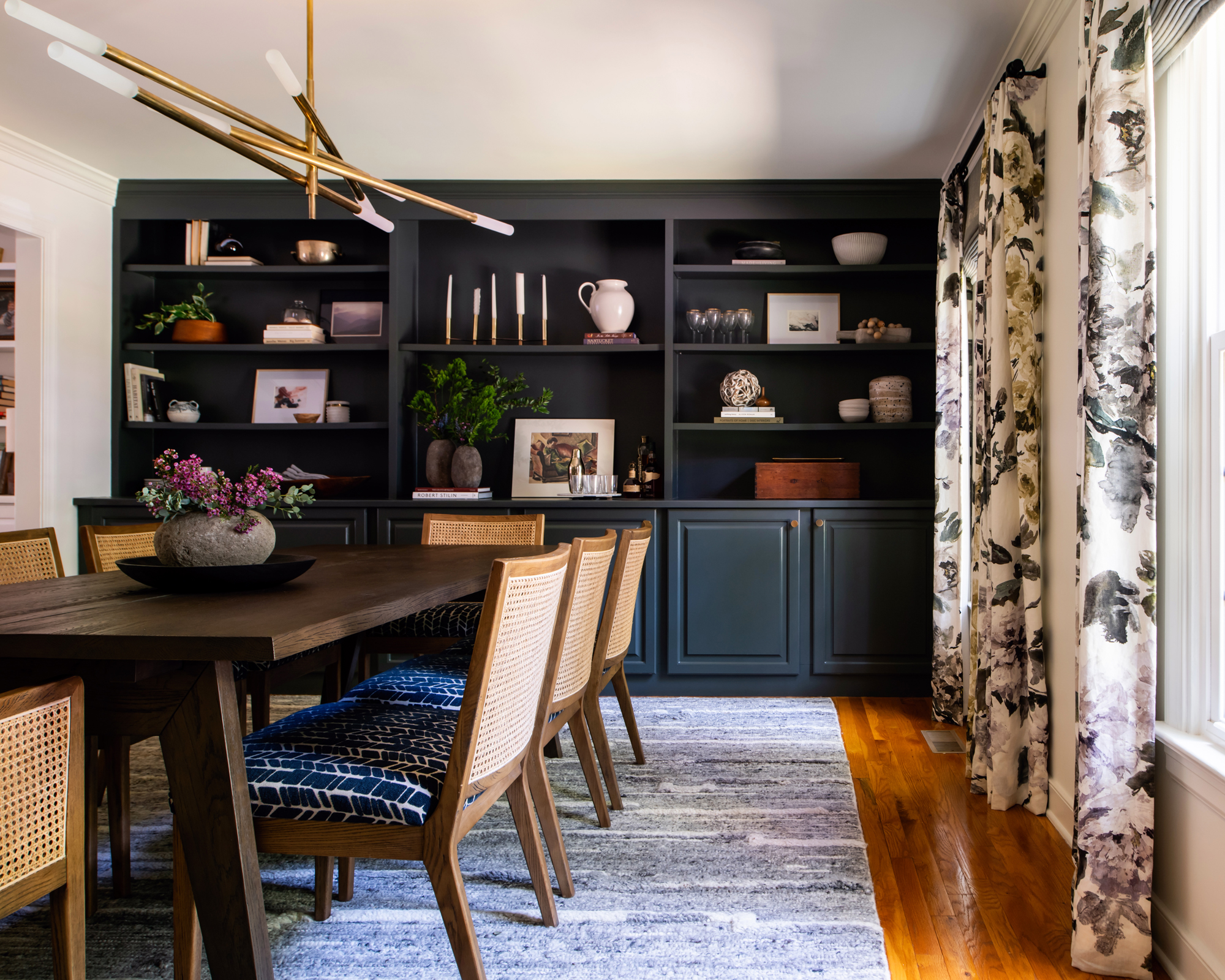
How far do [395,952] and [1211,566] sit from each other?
1890mm

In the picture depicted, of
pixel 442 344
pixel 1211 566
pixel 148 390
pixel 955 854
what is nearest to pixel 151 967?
pixel 955 854

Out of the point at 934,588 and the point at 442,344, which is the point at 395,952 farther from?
the point at 442,344

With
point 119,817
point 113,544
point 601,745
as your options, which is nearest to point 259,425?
point 113,544

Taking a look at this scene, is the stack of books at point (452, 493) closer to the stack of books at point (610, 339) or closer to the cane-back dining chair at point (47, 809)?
the stack of books at point (610, 339)

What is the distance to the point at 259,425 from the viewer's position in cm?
413

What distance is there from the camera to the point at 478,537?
135 inches

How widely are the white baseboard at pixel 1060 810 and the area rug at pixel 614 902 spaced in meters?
0.56

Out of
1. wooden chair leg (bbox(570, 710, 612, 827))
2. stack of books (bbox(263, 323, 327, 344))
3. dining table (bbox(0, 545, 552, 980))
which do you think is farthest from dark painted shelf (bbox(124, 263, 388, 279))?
dining table (bbox(0, 545, 552, 980))

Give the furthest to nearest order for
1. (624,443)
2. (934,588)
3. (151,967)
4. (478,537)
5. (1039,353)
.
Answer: (624,443), (934,588), (478,537), (1039,353), (151,967)

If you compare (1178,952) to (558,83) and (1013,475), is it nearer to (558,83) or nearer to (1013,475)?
(1013,475)

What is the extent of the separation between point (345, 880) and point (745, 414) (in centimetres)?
280

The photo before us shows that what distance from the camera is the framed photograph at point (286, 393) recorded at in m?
4.41

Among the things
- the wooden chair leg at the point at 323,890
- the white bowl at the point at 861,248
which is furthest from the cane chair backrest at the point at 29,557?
the white bowl at the point at 861,248

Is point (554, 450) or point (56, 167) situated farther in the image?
point (554, 450)
